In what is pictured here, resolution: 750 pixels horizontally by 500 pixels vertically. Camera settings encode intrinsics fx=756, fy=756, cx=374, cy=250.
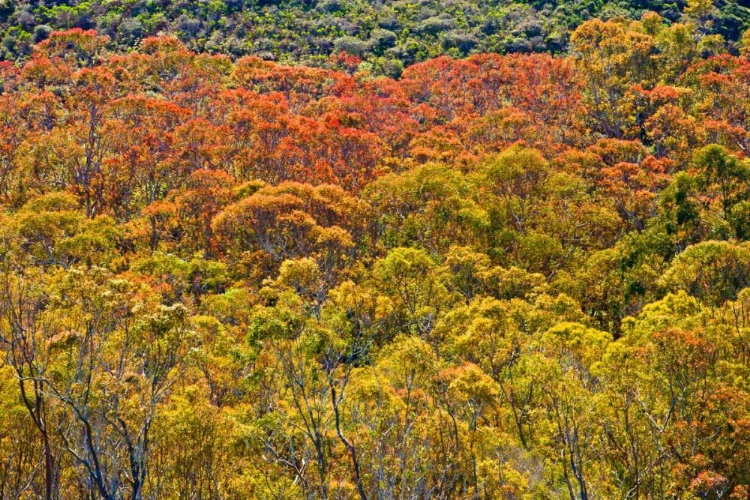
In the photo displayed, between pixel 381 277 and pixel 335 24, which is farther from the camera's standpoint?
pixel 335 24

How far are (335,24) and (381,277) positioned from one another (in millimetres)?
70262

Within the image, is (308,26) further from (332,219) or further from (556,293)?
(556,293)

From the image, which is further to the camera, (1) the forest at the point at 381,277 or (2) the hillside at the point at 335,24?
(2) the hillside at the point at 335,24

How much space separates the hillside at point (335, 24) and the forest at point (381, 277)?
12702mm

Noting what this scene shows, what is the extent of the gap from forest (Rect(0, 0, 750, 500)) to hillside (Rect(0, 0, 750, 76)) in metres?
12.7

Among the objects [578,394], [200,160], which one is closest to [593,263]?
[578,394]

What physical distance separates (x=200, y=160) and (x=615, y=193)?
24159mm

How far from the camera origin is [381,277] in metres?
28.5

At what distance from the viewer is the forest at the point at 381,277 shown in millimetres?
16828

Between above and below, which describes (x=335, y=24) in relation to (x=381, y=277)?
below

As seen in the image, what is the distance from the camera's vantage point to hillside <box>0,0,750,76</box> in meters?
82.9

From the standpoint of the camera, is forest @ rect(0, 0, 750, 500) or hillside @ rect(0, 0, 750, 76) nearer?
forest @ rect(0, 0, 750, 500)

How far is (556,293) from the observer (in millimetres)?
33469

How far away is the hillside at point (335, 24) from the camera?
82938 mm
